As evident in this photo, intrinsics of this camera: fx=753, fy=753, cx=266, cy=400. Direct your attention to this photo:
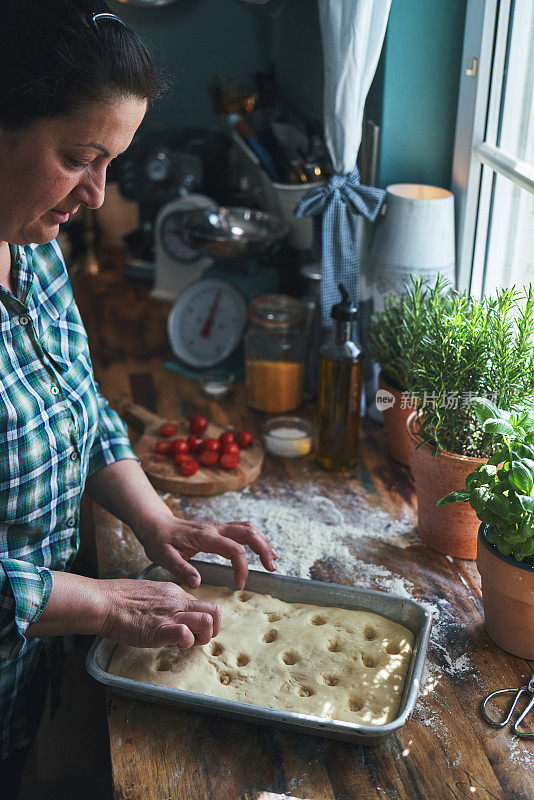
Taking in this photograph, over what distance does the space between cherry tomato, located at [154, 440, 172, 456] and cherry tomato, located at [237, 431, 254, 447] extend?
0.50ft

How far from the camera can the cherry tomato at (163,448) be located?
1605mm

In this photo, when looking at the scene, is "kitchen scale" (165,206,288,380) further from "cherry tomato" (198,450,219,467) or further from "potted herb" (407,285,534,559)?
"potted herb" (407,285,534,559)

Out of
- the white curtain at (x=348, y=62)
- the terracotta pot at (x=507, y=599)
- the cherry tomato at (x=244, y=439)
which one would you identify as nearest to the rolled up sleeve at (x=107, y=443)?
the cherry tomato at (x=244, y=439)

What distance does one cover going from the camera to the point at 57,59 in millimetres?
862

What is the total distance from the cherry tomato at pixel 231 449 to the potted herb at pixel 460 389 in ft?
1.30

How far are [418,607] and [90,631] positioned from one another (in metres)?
0.46

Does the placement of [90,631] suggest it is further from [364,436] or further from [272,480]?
[364,436]

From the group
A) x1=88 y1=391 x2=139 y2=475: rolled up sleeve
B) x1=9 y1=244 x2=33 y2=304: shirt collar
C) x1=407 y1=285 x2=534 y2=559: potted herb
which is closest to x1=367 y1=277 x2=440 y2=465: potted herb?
x1=407 y1=285 x2=534 y2=559: potted herb

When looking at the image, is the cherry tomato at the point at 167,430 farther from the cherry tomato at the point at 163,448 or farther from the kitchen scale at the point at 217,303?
the kitchen scale at the point at 217,303

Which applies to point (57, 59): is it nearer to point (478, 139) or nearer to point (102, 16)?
point (102, 16)

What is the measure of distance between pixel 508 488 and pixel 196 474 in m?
0.70

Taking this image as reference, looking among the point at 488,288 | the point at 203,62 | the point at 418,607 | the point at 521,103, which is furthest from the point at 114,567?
the point at 203,62

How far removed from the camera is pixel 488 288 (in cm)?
169

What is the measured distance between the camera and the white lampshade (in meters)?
1.64
